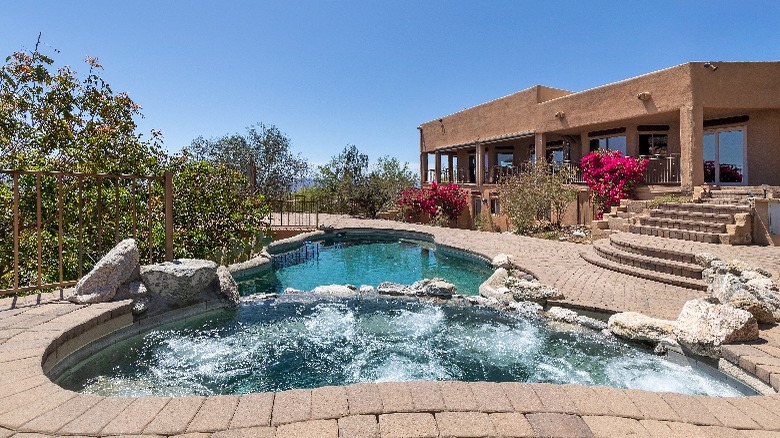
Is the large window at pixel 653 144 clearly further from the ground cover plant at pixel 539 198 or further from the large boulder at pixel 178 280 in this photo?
the large boulder at pixel 178 280

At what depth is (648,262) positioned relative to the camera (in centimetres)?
869

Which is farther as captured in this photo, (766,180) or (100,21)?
(766,180)

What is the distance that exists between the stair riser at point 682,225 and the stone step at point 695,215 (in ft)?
1.32

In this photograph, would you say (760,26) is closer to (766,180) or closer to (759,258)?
(766,180)

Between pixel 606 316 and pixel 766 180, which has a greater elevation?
pixel 766 180

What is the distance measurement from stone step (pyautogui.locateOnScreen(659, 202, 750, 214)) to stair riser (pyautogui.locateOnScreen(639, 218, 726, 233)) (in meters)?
0.88

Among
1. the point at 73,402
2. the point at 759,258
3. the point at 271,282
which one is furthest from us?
the point at 271,282

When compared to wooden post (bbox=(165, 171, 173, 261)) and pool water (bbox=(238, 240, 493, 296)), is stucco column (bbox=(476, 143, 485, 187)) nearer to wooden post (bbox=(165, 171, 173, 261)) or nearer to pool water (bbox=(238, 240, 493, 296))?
pool water (bbox=(238, 240, 493, 296))

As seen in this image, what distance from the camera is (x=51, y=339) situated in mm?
4121

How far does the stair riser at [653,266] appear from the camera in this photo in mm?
7868

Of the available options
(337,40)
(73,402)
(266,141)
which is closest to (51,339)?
(73,402)

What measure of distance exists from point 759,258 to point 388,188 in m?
18.6

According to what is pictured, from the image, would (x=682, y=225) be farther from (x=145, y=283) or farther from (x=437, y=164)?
(x=437, y=164)

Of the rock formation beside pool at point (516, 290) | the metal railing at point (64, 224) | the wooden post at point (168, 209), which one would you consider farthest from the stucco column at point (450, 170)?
the wooden post at point (168, 209)
